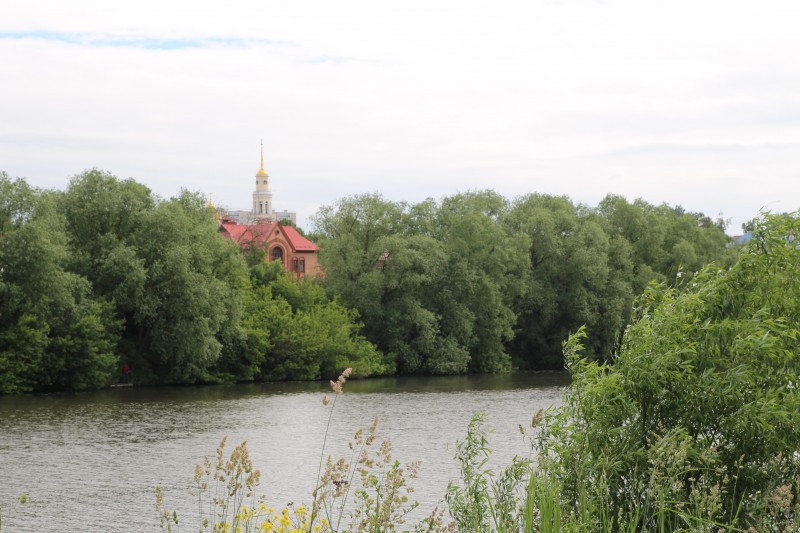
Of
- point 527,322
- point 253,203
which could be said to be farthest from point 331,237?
point 253,203

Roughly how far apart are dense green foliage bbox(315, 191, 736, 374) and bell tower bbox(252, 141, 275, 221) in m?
72.0

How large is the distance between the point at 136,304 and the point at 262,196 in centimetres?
9335

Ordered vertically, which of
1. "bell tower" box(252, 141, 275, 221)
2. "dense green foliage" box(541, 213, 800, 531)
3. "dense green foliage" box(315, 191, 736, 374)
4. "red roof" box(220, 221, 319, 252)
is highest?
"bell tower" box(252, 141, 275, 221)

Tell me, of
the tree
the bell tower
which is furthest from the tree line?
the bell tower

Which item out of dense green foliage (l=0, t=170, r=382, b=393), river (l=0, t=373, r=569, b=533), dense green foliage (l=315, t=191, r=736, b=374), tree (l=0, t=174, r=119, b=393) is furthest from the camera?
dense green foliage (l=315, t=191, r=736, b=374)

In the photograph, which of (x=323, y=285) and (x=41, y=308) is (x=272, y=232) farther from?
(x=41, y=308)

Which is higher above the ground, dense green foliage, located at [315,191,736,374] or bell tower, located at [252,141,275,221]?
bell tower, located at [252,141,275,221]

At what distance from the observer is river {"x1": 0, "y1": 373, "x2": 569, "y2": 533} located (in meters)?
22.8

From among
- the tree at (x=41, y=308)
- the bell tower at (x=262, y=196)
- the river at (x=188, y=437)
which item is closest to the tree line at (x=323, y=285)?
the tree at (x=41, y=308)

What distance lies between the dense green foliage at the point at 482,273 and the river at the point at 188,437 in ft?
26.1

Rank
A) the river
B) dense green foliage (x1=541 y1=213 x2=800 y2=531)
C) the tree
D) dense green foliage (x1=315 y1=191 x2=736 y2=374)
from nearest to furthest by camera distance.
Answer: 1. dense green foliage (x1=541 y1=213 x2=800 y2=531)
2. the river
3. the tree
4. dense green foliage (x1=315 y1=191 x2=736 y2=374)

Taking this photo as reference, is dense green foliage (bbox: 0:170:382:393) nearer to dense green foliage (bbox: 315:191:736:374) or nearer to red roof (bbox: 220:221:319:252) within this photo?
dense green foliage (bbox: 315:191:736:374)

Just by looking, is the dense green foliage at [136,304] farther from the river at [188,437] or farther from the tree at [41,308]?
the river at [188,437]

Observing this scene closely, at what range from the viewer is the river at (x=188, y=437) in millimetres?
22766
